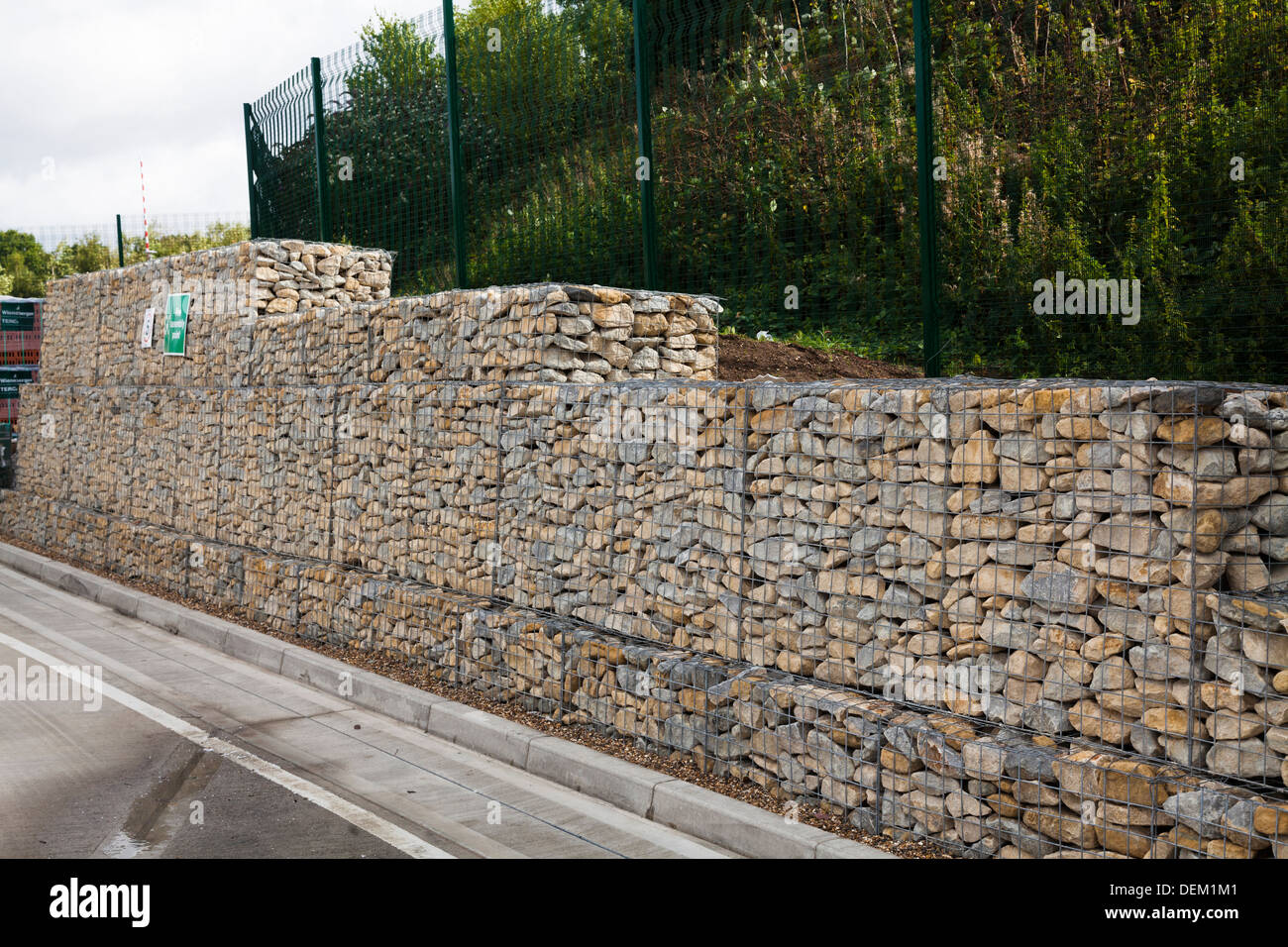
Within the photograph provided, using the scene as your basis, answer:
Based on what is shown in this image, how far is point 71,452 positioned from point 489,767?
10801 millimetres

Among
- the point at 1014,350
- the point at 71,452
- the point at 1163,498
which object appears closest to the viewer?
the point at 1163,498

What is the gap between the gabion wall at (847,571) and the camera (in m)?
3.83

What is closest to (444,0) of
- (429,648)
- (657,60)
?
(657,60)

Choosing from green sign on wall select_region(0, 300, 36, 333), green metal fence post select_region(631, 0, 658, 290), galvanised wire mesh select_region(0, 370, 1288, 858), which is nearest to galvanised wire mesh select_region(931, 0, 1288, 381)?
green metal fence post select_region(631, 0, 658, 290)

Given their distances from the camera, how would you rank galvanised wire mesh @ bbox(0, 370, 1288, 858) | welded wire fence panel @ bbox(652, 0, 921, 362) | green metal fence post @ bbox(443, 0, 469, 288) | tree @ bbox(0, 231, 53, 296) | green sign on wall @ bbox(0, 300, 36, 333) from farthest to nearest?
Result: tree @ bbox(0, 231, 53, 296) < green sign on wall @ bbox(0, 300, 36, 333) < green metal fence post @ bbox(443, 0, 469, 288) < welded wire fence panel @ bbox(652, 0, 921, 362) < galvanised wire mesh @ bbox(0, 370, 1288, 858)

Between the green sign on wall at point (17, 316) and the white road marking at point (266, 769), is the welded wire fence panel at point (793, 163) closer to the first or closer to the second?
the white road marking at point (266, 769)

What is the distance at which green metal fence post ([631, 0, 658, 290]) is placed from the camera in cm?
898

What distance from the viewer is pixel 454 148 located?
35.3 feet

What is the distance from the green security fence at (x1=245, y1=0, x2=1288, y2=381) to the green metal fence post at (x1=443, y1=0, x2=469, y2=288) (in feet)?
0.10

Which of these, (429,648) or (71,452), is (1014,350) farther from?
(71,452)

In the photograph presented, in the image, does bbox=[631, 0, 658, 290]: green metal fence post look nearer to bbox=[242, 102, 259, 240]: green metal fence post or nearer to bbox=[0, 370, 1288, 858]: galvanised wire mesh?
bbox=[0, 370, 1288, 858]: galvanised wire mesh

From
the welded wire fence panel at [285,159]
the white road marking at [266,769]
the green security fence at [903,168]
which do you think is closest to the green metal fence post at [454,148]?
the green security fence at [903,168]

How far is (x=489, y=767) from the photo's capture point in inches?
244

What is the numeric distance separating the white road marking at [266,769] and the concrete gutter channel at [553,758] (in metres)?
0.96
